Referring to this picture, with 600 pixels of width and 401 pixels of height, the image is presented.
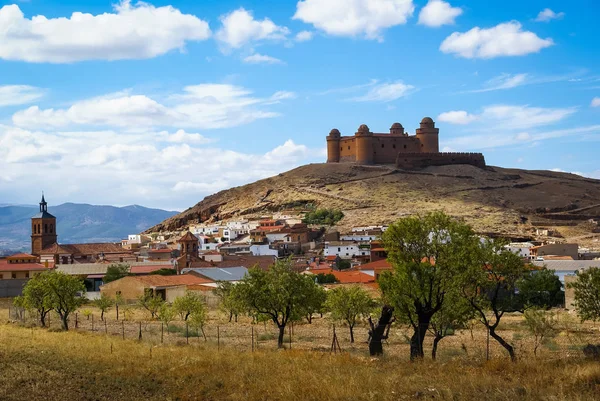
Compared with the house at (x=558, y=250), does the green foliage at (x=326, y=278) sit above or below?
below

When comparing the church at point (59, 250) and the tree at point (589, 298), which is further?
the church at point (59, 250)

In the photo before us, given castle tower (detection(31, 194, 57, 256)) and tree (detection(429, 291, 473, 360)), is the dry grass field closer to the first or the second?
tree (detection(429, 291, 473, 360))

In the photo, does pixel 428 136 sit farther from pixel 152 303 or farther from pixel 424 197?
pixel 152 303

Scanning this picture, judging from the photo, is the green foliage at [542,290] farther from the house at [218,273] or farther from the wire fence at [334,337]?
the house at [218,273]

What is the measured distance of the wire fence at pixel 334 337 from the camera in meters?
23.9

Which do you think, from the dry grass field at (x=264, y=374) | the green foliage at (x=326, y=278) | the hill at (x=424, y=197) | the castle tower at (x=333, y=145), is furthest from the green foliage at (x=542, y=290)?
the castle tower at (x=333, y=145)

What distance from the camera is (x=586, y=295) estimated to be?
2505 cm

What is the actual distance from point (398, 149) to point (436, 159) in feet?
23.1

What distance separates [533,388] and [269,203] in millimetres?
117699

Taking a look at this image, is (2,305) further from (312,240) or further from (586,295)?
(312,240)

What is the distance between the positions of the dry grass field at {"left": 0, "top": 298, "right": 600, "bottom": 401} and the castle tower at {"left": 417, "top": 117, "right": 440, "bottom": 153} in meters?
117

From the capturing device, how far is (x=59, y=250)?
8594 centimetres

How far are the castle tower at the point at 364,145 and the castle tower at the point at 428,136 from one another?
973 centimetres

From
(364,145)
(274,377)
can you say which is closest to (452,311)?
(274,377)
